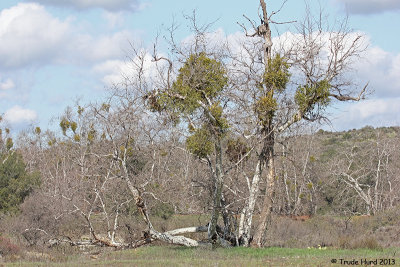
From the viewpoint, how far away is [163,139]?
30016 mm

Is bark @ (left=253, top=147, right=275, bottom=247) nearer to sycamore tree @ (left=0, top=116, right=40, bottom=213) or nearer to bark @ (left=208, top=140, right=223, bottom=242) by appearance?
bark @ (left=208, top=140, right=223, bottom=242)

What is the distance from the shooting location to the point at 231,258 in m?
19.0

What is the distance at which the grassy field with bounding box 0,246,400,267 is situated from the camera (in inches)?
659

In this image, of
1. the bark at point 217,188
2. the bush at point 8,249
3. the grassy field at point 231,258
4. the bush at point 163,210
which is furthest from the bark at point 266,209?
the bush at point 163,210

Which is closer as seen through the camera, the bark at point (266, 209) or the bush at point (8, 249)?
the bush at point (8, 249)

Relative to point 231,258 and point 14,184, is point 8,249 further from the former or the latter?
point 14,184

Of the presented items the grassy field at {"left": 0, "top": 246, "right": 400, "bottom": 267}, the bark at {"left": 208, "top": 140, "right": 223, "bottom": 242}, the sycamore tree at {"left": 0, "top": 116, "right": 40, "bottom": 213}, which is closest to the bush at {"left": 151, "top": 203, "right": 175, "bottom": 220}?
the sycamore tree at {"left": 0, "top": 116, "right": 40, "bottom": 213}

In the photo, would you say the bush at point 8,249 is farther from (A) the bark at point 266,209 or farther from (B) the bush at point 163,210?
(B) the bush at point 163,210

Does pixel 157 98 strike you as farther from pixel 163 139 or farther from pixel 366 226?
pixel 366 226

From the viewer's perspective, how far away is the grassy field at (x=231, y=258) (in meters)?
16.8

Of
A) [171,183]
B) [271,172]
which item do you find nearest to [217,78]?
[271,172]

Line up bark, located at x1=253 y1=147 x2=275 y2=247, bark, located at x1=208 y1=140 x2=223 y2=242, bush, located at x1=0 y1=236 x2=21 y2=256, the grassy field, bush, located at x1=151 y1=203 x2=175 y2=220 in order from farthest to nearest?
bush, located at x1=151 y1=203 x2=175 y2=220 < bark, located at x1=253 y1=147 x2=275 y2=247 < bush, located at x1=0 y1=236 x2=21 y2=256 < bark, located at x1=208 y1=140 x2=223 y2=242 < the grassy field

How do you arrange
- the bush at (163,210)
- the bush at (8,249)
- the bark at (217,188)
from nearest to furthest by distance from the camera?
1. the bark at (217,188)
2. the bush at (8,249)
3. the bush at (163,210)

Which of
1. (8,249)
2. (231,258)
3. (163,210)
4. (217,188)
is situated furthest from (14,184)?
(231,258)
